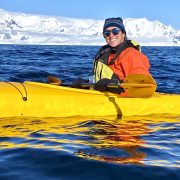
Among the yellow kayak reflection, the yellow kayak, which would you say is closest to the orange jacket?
the yellow kayak

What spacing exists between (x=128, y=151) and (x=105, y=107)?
246 cm

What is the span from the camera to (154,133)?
639cm

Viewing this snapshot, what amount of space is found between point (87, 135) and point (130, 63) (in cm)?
206

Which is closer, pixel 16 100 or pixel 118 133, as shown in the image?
pixel 118 133

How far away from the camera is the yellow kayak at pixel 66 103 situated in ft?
23.1

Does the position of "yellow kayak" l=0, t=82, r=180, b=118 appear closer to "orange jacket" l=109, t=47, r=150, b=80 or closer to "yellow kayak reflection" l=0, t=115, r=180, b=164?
"yellow kayak reflection" l=0, t=115, r=180, b=164

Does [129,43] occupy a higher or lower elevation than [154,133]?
higher

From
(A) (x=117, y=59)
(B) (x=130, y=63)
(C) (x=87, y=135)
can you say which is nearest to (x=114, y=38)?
(A) (x=117, y=59)

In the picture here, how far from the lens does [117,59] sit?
25.4 feet

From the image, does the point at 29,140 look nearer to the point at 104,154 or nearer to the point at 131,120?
the point at 104,154

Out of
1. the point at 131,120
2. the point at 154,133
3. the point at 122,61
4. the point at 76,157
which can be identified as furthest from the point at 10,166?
the point at 122,61

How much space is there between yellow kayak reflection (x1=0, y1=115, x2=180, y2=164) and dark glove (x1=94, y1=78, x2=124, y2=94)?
514mm

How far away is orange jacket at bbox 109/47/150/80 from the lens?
295 inches

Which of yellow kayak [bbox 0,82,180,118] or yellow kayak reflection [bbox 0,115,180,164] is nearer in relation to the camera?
yellow kayak reflection [bbox 0,115,180,164]
